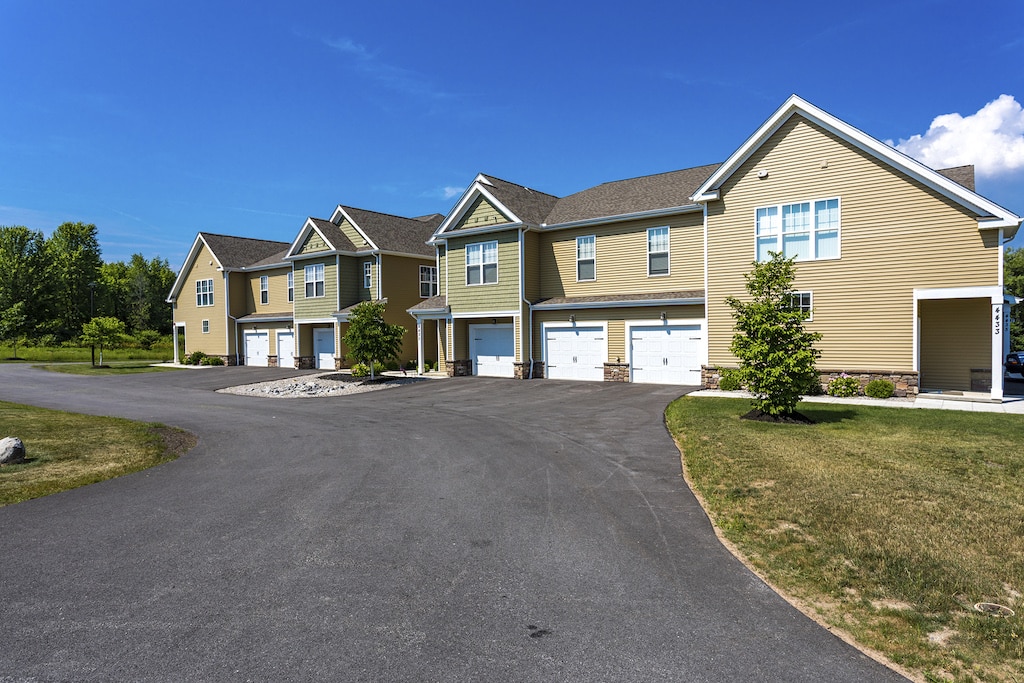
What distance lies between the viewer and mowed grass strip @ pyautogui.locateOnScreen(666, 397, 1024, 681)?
165 inches

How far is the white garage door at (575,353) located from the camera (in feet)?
77.5

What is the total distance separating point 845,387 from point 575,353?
33.0ft

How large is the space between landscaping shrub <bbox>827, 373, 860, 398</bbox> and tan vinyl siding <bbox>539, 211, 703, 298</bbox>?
5.89 meters

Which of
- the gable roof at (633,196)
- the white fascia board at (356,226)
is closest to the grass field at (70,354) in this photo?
the white fascia board at (356,226)

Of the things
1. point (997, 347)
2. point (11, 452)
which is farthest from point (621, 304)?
point (11, 452)

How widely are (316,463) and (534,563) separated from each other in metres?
5.47

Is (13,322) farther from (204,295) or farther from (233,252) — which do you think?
Answer: (233,252)

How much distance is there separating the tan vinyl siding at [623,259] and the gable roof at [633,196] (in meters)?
0.60

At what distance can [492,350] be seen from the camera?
26.8 m

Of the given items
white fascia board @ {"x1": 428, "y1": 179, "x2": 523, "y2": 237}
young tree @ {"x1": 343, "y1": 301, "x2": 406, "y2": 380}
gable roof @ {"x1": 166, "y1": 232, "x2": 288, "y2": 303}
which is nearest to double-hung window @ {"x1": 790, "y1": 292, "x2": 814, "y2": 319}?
white fascia board @ {"x1": 428, "y1": 179, "x2": 523, "y2": 237}

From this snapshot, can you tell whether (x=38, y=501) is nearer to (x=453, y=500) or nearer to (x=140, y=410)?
(x=453, y=500)

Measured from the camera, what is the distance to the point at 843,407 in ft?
50.4

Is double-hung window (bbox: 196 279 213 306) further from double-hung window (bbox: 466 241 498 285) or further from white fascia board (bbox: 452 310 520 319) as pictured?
double-hung window (bbox: 466 241 498 285)

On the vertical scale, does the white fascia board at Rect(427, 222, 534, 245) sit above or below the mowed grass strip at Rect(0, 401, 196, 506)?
above
